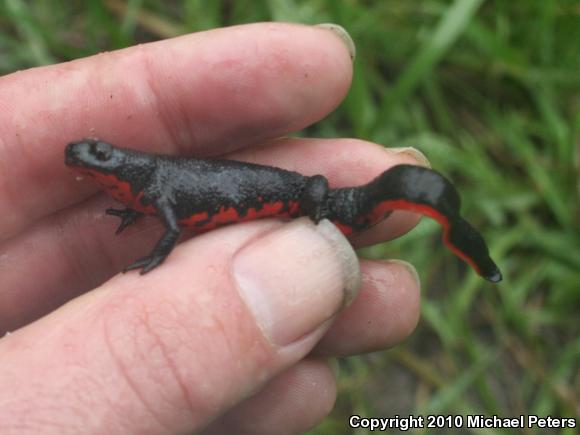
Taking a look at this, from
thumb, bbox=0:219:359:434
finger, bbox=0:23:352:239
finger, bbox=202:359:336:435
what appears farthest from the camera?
finger, bbox=202:359:336:435

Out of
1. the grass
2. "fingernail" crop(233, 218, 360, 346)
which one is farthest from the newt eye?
the grass

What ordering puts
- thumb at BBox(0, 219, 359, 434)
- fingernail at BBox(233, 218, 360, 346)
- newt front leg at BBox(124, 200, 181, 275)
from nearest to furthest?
thumb at BBox(0, 219, 359, 434) < fingernail at BBox(233, 218, 360, 346) < newt front leg at BBox(124, 200, 181, 275)

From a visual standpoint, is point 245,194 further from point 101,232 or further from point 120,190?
point 101,232

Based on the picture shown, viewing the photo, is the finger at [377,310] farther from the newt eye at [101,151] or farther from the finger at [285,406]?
the newt eye at [101,151]

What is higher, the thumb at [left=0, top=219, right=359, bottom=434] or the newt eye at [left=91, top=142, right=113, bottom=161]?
the newt eye at [left=91, top=142, right=113, bottom=161]

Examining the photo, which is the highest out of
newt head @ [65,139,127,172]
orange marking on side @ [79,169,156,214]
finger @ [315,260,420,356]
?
newt head @ [65,139,127,172]

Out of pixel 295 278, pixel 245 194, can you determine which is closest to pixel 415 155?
pixel 245 194

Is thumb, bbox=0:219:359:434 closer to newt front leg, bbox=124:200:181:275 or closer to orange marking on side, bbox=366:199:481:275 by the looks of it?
newt front leg, bbox=124:200:181:275

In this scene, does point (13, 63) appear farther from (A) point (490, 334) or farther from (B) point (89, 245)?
(A) point (490, 334)
